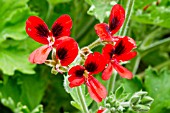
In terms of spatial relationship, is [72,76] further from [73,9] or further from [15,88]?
[73,9]

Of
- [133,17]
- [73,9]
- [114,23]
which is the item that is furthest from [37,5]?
[114,23]

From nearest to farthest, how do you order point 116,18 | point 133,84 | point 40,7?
1. point 116,18
2. point 133,84
3. point 40,7

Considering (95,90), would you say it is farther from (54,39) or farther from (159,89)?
(159,89)

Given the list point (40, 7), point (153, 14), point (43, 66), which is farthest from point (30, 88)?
point (153, 14)

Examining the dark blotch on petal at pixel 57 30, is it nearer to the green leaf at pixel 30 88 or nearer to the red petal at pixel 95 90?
the red petal at pixel 95 90

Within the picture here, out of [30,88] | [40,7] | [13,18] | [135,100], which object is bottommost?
[135,100]

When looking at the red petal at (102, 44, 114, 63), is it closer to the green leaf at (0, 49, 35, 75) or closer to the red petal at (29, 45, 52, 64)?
the red petal at (29, 45, 52, 64)
